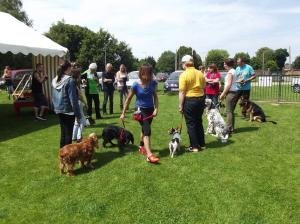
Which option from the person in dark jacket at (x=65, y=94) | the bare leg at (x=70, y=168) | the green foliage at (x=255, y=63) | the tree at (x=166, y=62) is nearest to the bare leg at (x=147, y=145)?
the person in dark jacket at (x=65, y=94)

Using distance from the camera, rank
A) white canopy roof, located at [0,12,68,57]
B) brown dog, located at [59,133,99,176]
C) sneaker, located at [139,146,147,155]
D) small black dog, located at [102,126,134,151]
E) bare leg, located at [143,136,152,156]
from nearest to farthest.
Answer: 1. brown dog, located at [59,133,99,176]
2. bare leg, located at [143,136,152,156]
3. sneaker, located at [139,146,147,155]
4. small black dog, located at [102,126,134,151]
5. white canopy roof, located at [0,12,68,57]

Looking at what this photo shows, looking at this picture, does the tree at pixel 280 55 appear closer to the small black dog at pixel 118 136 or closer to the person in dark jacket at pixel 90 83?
the person in dark jacket at pixel 90 83

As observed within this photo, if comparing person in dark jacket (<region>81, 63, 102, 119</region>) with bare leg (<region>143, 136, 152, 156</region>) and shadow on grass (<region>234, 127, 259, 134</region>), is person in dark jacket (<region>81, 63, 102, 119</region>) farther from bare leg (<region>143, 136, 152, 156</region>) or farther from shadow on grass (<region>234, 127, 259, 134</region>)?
bare leg (<region>143, 136, 152, 156</region>)

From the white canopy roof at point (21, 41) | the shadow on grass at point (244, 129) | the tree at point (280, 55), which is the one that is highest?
the tree at point (280, 55)

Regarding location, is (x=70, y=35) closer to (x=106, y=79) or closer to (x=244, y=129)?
(x=106, y=79)

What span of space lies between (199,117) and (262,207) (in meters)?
2.84

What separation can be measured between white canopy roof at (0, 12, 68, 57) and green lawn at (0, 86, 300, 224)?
292 centimetres

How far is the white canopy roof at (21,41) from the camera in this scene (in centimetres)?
1015

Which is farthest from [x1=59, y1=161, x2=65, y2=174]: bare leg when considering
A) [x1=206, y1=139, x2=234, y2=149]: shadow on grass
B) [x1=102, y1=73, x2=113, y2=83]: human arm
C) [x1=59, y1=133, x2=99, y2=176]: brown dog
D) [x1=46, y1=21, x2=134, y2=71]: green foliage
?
[x1=46, y1=21, x2=134, y2=71]: green foliage

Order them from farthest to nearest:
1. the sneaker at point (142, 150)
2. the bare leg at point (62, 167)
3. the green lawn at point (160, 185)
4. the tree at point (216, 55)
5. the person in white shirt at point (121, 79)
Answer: the tree at point (216, 55)
the person in white shirt at point (121, 79)
the sneaker at point (142, 150)
the bare leg at point (62, 167)
the green lawn at point (160, 185)

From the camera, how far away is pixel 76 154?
6.12 m

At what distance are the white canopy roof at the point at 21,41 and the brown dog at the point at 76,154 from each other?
475 cm

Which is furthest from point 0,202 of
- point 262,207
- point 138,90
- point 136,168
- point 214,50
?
point 214,50

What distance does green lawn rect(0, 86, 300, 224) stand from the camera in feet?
15.4
